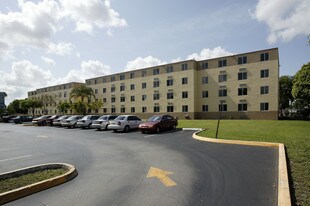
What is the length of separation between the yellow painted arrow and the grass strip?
277 cm

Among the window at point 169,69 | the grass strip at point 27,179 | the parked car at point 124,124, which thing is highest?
the window at point 169,69

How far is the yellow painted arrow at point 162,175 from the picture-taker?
5.81 metres

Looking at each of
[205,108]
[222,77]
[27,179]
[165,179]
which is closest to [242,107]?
[222,77]

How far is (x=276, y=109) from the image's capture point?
37438mm

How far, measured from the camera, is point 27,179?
238 inches

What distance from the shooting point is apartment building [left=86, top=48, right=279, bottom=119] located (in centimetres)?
3831

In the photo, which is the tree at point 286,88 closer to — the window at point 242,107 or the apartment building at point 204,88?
the apartment building at point 204,88

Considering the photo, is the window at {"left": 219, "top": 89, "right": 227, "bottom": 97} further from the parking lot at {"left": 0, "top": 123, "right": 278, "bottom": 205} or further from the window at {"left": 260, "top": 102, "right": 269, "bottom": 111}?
the parking lot at {"left": 0, "top": 123, "right": 278, "bottom": 205}

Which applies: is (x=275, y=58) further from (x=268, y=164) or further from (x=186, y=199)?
(x=186, y=199)

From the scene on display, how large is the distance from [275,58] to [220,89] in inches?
433

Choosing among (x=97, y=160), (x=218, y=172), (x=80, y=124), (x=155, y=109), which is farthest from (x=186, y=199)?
(x=155, y=109)

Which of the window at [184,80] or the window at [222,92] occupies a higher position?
the window at [184,80]

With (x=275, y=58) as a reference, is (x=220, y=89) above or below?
below

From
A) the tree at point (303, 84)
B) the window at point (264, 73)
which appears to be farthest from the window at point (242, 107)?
the tree at point (303, 84)
